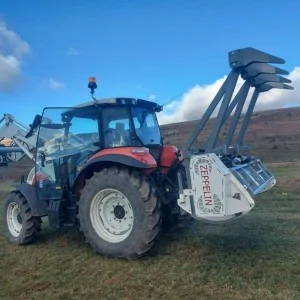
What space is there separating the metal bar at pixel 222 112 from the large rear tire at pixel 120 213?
992 millimetres

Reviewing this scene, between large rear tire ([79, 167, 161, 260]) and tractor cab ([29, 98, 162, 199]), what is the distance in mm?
681

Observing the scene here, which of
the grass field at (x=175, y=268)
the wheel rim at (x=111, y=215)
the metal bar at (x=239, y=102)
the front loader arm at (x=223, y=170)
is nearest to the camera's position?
the grass field at (x=175, y=268)

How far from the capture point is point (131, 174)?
535 cm

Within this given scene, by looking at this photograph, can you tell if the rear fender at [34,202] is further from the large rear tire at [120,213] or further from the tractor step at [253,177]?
the tractor step at [253,177]

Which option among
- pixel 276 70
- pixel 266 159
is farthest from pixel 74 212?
pixel 266 159

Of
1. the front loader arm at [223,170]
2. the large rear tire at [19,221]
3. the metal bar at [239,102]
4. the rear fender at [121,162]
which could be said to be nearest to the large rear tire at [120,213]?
the rear fender at [121,162]

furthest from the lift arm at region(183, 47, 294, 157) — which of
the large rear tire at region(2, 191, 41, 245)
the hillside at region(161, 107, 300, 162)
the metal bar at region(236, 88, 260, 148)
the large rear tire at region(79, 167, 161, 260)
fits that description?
the hillside at region(161, 107, 300, 162)

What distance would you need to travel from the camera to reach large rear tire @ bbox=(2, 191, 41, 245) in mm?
6488

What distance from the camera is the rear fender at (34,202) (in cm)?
645

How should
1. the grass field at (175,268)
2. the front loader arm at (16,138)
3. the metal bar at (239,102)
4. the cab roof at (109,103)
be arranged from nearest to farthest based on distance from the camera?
1. the grass field at (175,268)
2. the metal bar at (239,102)
3. the cab roof at (109,103)
4. the front loader arm at (16,138)

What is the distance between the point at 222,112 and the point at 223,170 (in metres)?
0.83

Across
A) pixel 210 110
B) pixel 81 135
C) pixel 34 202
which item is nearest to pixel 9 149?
pixel 34 202

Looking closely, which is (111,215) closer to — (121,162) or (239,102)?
(121,162)

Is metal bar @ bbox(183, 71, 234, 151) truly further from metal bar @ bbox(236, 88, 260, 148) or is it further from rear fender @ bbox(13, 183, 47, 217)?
rear fender @ bbox(13, 183, 47, 217)
